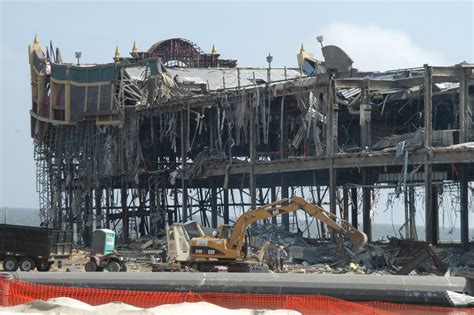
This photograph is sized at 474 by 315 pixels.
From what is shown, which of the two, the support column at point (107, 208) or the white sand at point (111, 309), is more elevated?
the support column at point (107, 208)

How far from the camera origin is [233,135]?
62969 millimetres

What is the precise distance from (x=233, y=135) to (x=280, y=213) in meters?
24.1

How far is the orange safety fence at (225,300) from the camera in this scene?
21.0m

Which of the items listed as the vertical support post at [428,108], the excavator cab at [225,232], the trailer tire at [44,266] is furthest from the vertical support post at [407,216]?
the trailer tire at [44,266]

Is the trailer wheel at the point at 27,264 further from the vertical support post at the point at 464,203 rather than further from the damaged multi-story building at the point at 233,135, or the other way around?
the vertical support post at the point at 464,203

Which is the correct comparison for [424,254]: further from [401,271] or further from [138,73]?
[138,73]

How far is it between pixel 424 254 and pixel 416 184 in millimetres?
11011

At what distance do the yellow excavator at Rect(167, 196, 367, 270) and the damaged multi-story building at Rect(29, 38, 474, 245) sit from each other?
7.67 m

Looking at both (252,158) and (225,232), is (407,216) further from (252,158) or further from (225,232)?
(225,232)

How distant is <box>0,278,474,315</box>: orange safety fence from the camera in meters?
21.0

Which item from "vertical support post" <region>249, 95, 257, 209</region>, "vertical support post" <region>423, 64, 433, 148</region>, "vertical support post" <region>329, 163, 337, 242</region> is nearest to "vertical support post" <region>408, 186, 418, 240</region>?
"vertical support post" <region>329, 163, 337, 242</region>

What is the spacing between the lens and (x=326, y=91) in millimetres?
50000

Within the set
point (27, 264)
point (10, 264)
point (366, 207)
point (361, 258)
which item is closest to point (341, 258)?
point (361, 258)

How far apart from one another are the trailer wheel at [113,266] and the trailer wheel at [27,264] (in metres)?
3.48
